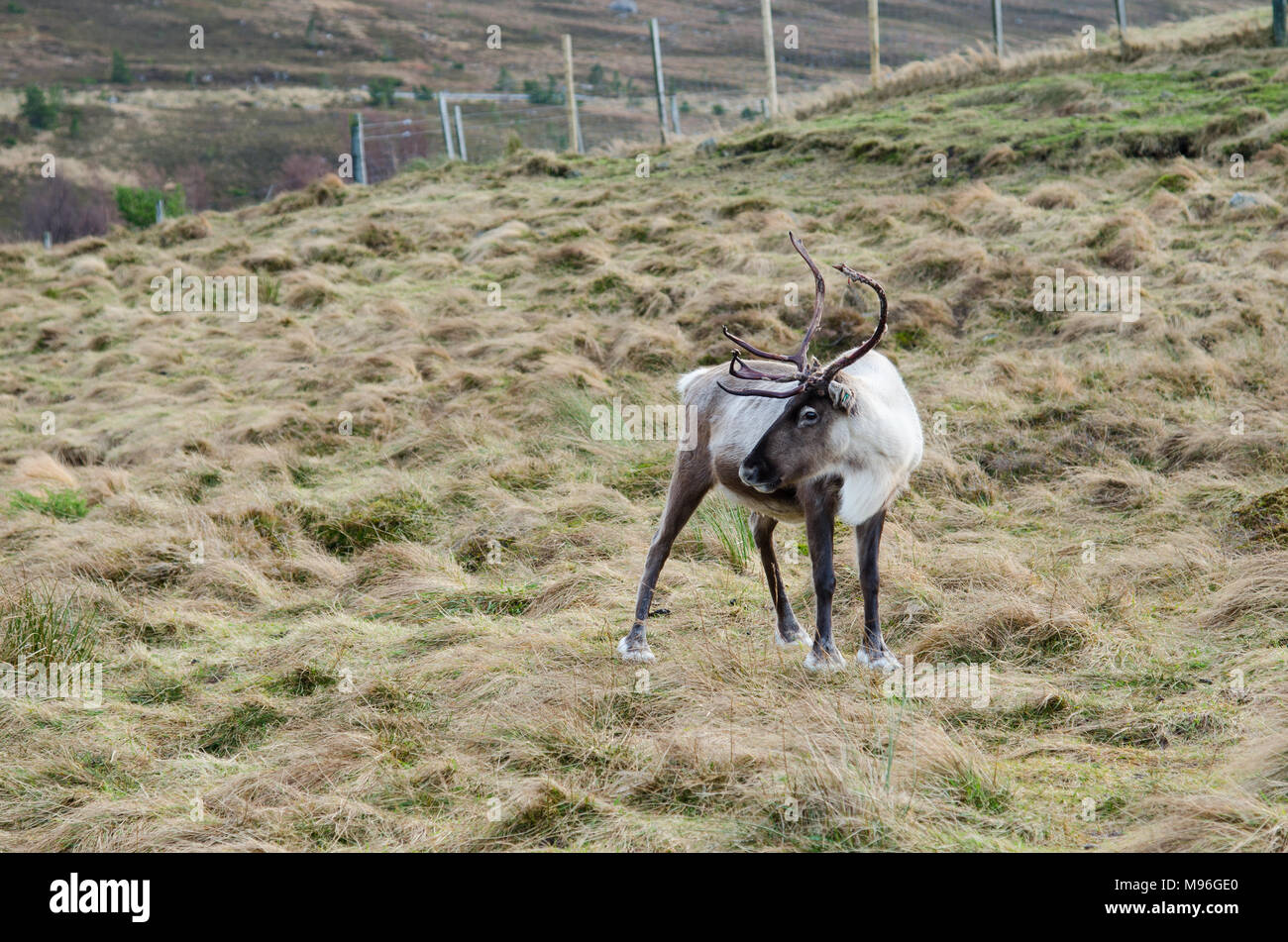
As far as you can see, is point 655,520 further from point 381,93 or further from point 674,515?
point 381,93

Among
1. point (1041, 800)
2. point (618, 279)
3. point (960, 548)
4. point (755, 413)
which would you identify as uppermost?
point (618, 279)

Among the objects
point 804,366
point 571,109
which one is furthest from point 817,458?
point 571,109

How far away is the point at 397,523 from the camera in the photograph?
8.09 m

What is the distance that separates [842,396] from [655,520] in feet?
9.67

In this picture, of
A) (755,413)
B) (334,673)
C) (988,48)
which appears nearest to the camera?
(755,413)

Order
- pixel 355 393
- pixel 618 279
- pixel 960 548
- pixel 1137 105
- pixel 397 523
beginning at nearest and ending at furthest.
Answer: pixel 960 548, pixel 397 523, pixel 355 393, pixel 618 279, pixel 1137 105

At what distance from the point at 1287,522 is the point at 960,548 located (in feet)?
6.07

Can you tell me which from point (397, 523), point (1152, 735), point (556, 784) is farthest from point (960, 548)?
point (397, 523)

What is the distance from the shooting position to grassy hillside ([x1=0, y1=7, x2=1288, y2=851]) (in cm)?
397

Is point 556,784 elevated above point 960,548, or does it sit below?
below

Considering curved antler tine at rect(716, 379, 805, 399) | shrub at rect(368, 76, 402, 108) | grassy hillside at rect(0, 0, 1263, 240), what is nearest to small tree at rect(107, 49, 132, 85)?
grassy hillside at rect(0, 0, 1263, 240)

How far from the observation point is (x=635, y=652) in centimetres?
526

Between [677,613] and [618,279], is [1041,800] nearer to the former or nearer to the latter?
[677,613]

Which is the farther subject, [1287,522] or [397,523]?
[397,523]
